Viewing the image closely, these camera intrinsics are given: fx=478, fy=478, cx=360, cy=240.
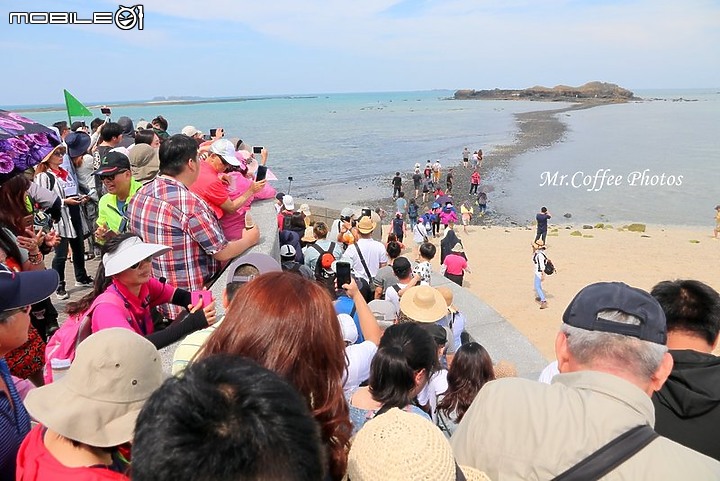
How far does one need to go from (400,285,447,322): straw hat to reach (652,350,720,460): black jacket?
7.90 feet

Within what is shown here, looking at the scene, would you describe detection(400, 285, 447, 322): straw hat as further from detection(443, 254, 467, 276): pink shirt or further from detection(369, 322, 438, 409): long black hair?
detection(443, 254, 467, 276): pink shirt

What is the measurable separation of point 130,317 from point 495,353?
15.1ft

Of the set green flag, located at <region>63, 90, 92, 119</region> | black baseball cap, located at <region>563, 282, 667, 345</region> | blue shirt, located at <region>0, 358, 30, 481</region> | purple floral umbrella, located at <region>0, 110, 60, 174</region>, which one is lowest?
blue shirt, located at <region>0, 358, 30, 481</region>

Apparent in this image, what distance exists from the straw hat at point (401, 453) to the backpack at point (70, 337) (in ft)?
5.85

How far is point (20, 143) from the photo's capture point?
9.57 feet

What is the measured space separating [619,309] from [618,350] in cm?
16

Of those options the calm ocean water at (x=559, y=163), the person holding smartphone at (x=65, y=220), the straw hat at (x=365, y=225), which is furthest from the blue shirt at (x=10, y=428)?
the calm ocean water at (x=559, y=163)

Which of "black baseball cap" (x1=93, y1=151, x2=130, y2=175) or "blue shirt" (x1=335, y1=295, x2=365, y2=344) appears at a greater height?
"black baseball cap" (x1=93, y1=151, x2=130, y2=175)

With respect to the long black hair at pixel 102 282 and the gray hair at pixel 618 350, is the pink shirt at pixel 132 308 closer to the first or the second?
the long black hair at pixel 102 282

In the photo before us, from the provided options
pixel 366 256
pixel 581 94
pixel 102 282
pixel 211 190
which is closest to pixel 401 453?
pixel 102 282

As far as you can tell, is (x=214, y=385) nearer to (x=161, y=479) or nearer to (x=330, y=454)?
(x=161, y=479)

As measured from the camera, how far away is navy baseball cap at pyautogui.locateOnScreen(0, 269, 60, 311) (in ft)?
6.77

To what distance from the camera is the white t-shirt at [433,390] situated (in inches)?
141

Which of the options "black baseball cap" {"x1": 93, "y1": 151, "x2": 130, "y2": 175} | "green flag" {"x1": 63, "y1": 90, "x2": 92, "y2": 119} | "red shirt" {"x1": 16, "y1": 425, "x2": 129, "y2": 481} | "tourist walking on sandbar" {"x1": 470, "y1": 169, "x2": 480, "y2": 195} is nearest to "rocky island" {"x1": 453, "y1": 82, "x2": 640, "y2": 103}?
"tourist walking on sandbar" {"x1": 470, "y1": 169, "x2": 480, "y2": 195}
